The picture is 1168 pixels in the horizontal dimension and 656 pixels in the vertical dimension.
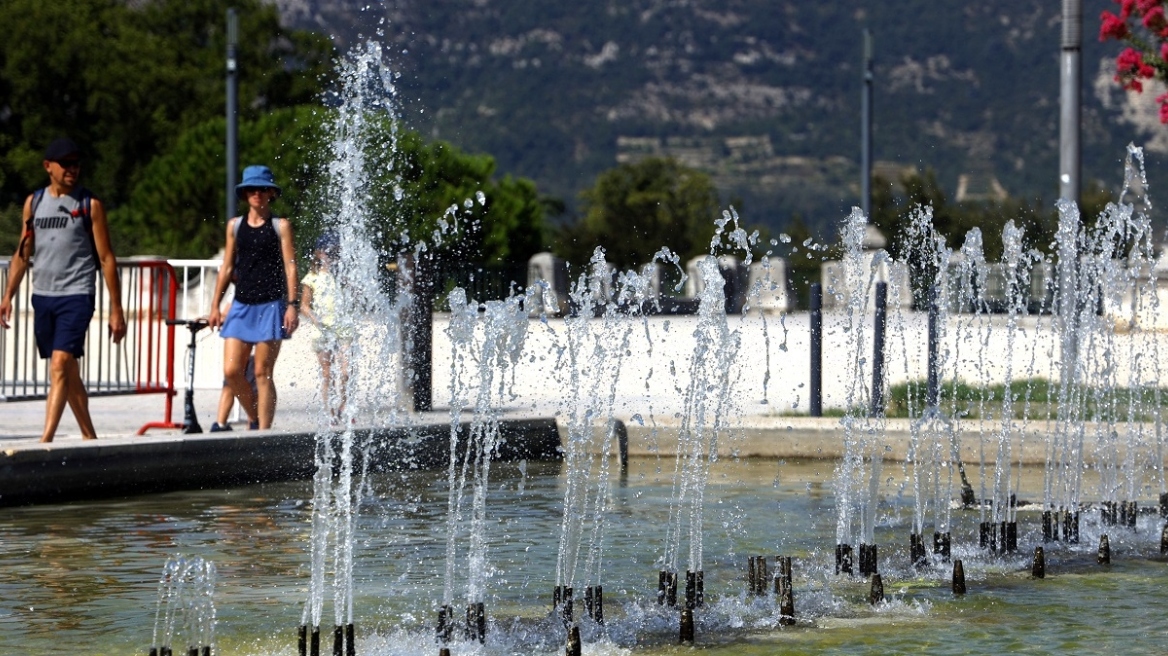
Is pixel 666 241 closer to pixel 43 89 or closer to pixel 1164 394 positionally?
pixel 43 89

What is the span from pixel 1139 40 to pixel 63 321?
14.1 m

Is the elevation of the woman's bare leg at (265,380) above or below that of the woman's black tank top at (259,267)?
below

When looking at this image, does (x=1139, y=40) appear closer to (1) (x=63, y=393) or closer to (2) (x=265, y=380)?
(2) (x=265, y=380)

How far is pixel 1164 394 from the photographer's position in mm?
15531

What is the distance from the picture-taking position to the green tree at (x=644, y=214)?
2579 inches

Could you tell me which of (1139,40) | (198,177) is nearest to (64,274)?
(1139,40)

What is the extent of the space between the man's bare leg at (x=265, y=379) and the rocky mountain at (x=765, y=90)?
11545cm

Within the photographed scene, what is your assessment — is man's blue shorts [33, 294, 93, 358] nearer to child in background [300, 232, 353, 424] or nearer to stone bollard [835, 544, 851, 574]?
child in background [300, 232, 353, 424]

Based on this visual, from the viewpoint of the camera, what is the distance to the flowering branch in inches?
793

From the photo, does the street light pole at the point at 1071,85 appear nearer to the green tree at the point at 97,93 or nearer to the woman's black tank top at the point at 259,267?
the woman's black tank top at the point at 259,267

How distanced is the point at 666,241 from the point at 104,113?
61.2 ft

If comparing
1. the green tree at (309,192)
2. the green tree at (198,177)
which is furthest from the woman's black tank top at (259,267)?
the green tree at (198,177)

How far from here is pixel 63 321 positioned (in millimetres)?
9594

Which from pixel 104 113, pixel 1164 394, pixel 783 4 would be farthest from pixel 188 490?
pixel 783 4
